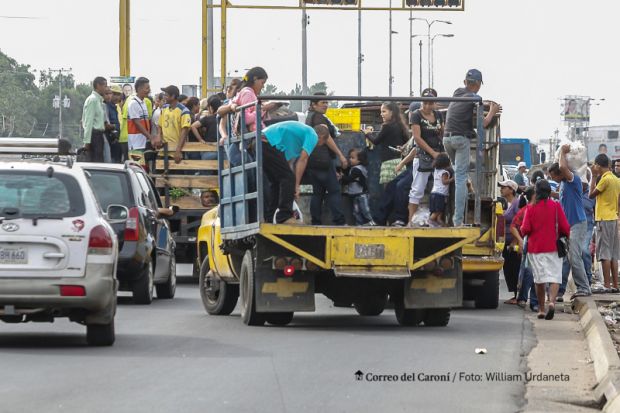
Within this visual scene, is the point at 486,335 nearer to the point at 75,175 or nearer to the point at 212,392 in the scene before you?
the point at 75,175

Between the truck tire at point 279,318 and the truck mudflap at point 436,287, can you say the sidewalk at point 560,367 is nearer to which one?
the truck mudflap at point 436,287

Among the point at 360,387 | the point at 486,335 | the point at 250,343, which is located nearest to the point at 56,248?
the point at 250,343

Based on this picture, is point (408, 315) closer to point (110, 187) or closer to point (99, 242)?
Answer: point (110, 187)

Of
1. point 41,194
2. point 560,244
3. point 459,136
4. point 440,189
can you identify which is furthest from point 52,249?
point 560,244

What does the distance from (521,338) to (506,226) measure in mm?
6220

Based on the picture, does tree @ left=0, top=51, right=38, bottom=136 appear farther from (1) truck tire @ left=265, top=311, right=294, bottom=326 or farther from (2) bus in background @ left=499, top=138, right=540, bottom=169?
(1) truck tire @ left=265, top=311, right=294, bottom=326

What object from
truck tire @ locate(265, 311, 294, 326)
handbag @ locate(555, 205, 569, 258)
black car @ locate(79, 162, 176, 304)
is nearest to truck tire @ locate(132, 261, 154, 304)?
black car @ locate(79, 162, 176, 304)

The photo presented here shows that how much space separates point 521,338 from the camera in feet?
52.3

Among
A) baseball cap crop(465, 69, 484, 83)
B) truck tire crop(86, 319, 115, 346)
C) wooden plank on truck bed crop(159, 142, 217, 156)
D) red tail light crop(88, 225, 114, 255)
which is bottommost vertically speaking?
truck tire crop(86, 319, 115, 346)

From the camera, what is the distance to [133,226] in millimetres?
19375

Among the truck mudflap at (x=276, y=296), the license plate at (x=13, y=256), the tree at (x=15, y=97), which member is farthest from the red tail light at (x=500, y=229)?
the tree at (x=15, y=97)

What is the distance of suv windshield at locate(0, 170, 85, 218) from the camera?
13.6 meters

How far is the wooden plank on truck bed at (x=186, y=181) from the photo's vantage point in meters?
24.7

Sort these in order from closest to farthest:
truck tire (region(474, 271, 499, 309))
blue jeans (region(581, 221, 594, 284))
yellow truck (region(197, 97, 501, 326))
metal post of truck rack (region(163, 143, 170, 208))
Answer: yellow truck (region(197, 97, 501, 326)) < truck tire (region(474, 271, 499, 309)) < blue jeans (region(581, 221, 594, 284)) < metal post of truck rack (region(163, 143, 170, 208))
